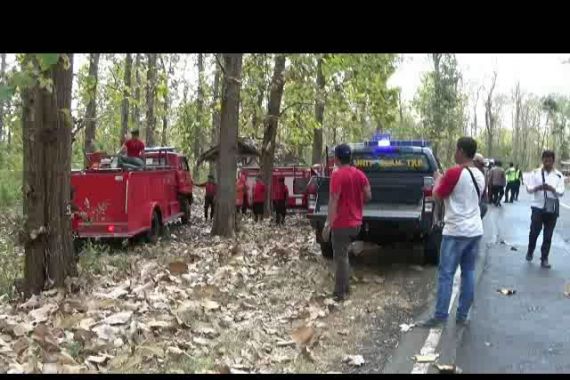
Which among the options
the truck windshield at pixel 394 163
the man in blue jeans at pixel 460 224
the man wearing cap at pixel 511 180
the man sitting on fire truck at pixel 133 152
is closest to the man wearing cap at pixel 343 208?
the man in blue jeans at pixel 460 224

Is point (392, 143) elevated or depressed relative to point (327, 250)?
elevated

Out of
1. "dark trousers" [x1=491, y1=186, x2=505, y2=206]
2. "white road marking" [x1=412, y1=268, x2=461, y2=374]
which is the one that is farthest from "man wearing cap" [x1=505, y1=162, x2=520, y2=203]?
"white road marking" [x1=412, y1=268, x2=461, y2=374]

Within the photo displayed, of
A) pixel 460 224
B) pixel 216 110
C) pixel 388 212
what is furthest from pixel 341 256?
pixel 216 110

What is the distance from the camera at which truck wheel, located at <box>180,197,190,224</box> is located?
58.0 ft

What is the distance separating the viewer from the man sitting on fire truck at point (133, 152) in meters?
14.0

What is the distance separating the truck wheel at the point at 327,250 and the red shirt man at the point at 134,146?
5827 millimetres

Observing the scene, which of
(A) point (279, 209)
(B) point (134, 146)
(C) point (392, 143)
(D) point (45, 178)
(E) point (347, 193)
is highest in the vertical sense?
(C) point (392, 143)

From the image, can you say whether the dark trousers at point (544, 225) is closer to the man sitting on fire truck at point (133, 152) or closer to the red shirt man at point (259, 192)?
the man sitting on fire truck at point (133, 152)

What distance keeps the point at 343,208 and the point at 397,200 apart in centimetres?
Answer: 272

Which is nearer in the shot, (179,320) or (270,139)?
(179,320)

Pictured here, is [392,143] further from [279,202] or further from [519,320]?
[279,202]

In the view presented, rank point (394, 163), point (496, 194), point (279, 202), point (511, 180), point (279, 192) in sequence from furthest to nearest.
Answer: point (511, 180)
point (496, 194)
point (279, 192)
point (279, 202)
point (394, 163)

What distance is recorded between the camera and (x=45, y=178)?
7.24 metres
